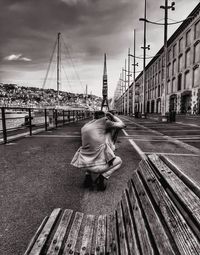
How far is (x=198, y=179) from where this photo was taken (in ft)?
14.7

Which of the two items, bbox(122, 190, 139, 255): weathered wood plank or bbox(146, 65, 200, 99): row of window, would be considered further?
bbox(146, 65, 200, 99): row of window

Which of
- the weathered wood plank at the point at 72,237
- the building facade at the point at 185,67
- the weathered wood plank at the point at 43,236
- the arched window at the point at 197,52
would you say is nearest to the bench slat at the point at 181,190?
the weathered wood plank at the point at 72,237

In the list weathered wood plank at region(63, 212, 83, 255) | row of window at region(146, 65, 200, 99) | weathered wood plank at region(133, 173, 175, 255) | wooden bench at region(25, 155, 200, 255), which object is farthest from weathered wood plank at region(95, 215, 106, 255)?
row of window at region(146, 65, 200, 99)

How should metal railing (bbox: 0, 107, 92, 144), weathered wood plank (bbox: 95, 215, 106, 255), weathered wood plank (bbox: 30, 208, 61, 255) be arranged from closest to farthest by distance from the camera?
1. weathered wood plank (bbox: 30, 208, 61, 255)
2. weathered wood plank (bbox: 95, 215, 106, 255)
3. metal railing (bbox: 0, 107, 92, 144)

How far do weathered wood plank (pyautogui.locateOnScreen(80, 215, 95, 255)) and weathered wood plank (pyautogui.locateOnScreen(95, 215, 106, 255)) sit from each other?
0.07m

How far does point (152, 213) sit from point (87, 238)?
2.81 feet

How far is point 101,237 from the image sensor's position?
1.97 metres

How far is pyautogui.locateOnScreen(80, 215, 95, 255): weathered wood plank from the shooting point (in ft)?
5.93

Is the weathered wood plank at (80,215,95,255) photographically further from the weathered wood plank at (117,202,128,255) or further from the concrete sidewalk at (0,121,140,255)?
the concrete sidewalk at (0,121,140,255)

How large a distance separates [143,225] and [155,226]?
15cm

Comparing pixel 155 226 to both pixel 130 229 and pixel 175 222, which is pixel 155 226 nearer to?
pixel 175 222

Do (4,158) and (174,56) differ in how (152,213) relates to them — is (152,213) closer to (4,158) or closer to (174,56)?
(4,158)

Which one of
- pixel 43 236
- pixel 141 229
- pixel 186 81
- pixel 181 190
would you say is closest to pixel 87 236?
pixel 43 236

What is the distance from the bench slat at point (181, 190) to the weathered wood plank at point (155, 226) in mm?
197
